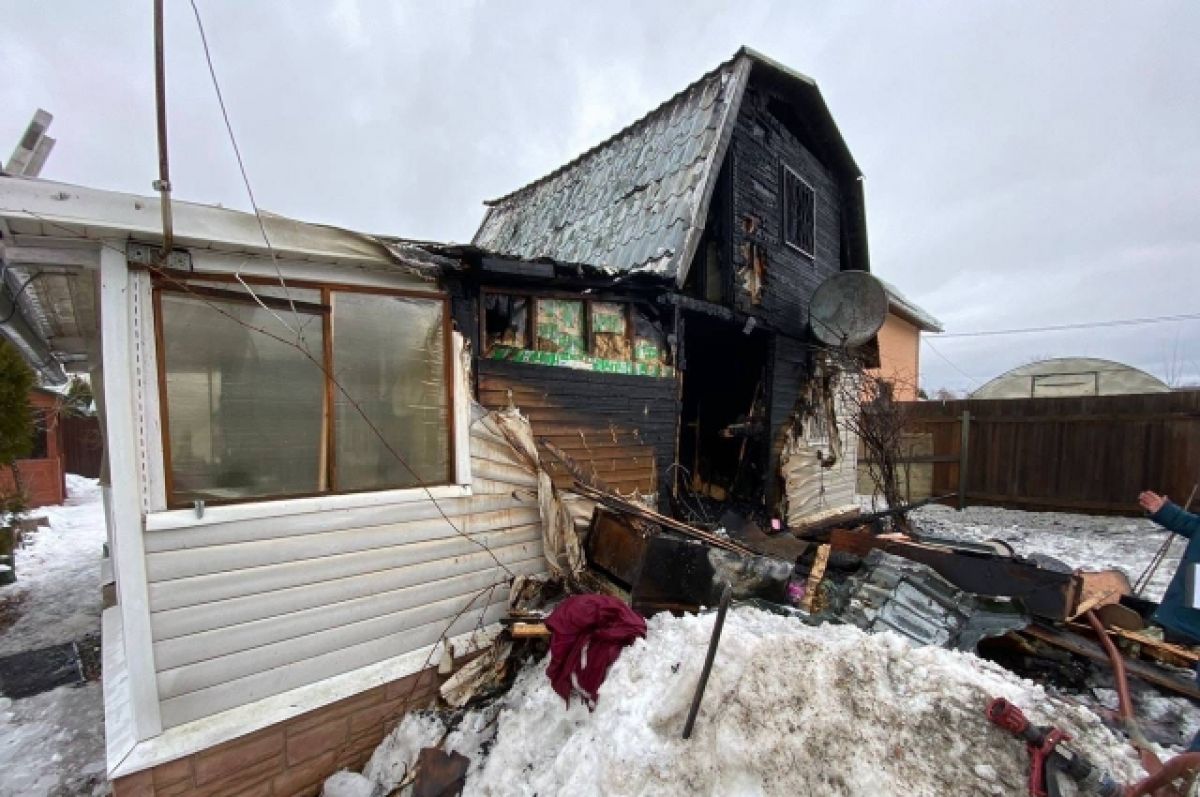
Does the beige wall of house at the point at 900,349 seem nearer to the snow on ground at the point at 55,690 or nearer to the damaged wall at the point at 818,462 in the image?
the damaged wall at the point at 818,462

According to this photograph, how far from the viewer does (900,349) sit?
19.4 meters

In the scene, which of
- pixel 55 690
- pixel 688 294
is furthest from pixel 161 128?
pixel 55 690

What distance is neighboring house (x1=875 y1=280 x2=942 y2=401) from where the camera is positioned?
1788 centimetres

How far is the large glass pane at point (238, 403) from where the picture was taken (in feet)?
10.1

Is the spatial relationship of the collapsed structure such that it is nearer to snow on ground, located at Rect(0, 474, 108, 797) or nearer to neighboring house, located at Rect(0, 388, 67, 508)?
snow on ground, located at Rect(0, 474, 108, 797)

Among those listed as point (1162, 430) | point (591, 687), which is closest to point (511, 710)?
point (591, 687)

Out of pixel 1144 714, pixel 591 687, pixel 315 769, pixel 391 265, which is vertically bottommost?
pixel 315 769

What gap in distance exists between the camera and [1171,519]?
3.80 metres

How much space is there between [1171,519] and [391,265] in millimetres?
6401

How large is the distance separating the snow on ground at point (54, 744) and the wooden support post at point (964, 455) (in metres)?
14.4

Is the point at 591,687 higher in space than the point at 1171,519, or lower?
lower

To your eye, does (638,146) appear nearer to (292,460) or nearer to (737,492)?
(737,492)

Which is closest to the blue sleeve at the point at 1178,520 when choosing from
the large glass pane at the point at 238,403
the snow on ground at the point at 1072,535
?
the snow on ground at the point at 1072,535

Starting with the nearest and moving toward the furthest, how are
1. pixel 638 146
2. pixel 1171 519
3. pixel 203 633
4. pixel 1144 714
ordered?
pixel 203 633, pixel 1144 714, pixel 1171 519, pixel 638 146
